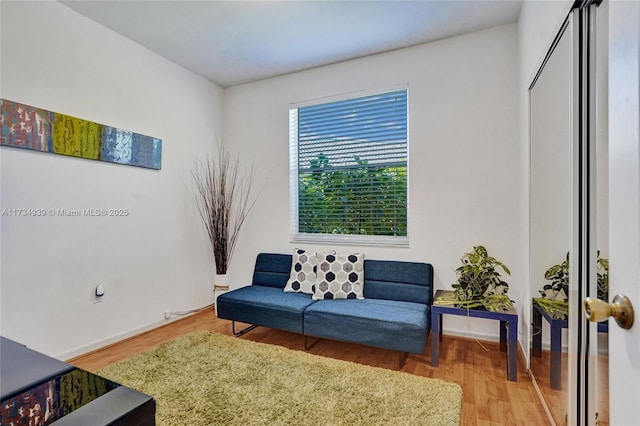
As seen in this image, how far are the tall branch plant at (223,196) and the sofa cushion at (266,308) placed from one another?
781mm

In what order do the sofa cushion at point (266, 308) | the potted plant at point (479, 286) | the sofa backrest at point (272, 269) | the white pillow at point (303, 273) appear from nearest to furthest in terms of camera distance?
the potted plant at point (479, 286) → the sofa cushion at point (266, 308) → the white pillow at point (303, 273) → the sofa backrest at point (272, 269)

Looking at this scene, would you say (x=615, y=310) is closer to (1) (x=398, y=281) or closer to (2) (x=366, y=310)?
(2) (x=366, y=310)

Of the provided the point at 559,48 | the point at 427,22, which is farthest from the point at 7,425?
the point at 427,22

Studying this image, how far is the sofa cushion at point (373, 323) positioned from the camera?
7.43 feet

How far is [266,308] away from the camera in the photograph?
275cm

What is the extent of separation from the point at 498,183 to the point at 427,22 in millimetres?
1508

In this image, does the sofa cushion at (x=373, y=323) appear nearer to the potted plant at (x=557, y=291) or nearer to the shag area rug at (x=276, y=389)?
the shag area rug at (x=276, y=389)

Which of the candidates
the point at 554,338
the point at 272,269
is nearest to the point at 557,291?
the point at 554,338

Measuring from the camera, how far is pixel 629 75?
0.68 meters

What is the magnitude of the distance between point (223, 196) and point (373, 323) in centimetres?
238

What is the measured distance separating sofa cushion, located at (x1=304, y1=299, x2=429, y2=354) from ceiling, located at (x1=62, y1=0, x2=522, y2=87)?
2.39 m

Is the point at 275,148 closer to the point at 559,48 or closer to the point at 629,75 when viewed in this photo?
the point at 559,48

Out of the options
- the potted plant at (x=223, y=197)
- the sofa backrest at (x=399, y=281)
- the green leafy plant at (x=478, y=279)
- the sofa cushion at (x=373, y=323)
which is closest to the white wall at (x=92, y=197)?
the potted plant at (x=223, y=197)

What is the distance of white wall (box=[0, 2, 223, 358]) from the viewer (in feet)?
7.41
